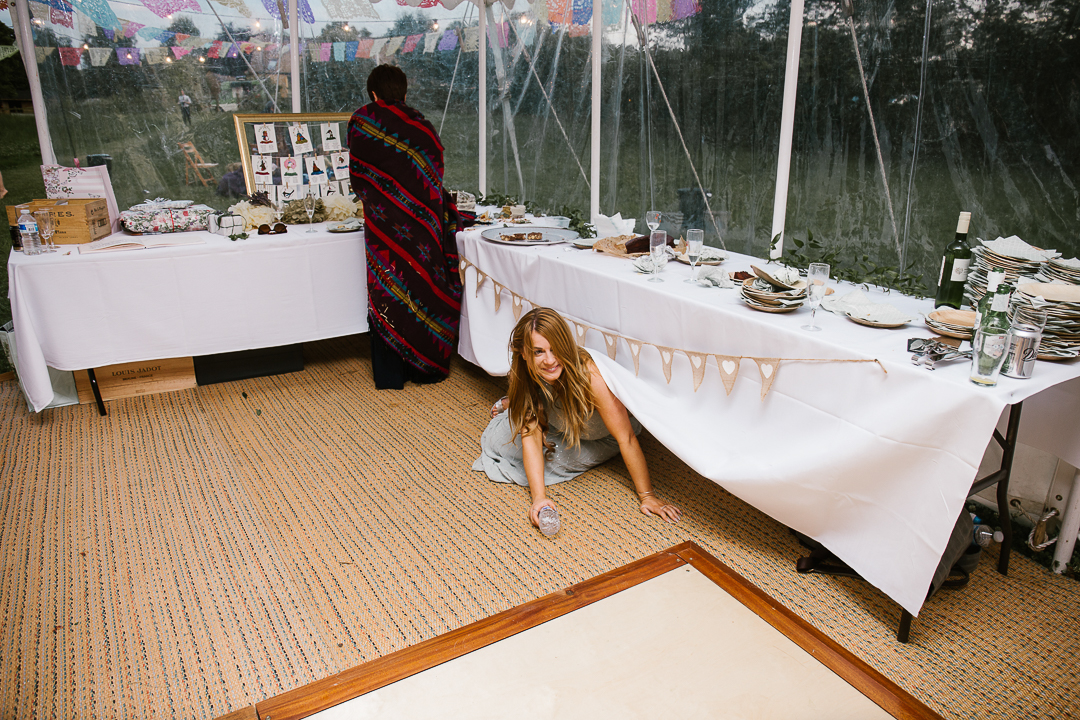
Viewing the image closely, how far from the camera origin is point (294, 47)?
3998mm

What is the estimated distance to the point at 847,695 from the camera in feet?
4.34

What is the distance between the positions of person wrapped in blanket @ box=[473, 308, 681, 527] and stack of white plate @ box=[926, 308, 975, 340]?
0.97 m

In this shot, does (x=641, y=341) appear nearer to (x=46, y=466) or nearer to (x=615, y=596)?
(x=615, y=596)

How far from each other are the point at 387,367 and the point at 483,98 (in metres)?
2.06

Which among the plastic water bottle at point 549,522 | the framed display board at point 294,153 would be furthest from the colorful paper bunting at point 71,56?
the plastic water bottle at point 549,522

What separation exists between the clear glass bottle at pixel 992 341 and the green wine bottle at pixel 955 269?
0.99 feet

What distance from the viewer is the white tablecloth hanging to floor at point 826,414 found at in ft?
4.97

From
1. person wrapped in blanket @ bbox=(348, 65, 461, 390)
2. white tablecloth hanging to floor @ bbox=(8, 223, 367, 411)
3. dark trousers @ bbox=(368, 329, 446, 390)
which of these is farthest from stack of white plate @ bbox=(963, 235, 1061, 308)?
white tablecloth hanging to floor @ bbox=(8, 223, 367, 411)

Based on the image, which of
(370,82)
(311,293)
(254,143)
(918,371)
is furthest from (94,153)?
(918,371)

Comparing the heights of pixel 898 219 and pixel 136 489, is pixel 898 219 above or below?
above

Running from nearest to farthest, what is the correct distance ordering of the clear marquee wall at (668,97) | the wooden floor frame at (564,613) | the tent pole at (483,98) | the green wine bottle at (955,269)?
the wooden floor frame at (564,613) < the green wine bottle at (955,269) < the clear marquee wall at (668,97) < the tent pole at (483,98)

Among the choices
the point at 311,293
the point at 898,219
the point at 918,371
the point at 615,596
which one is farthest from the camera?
the point at 311,293

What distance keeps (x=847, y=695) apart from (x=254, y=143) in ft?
12.0

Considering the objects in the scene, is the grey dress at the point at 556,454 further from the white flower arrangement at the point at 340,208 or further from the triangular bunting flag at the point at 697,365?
the white flower arrangement at the point at 340,208
